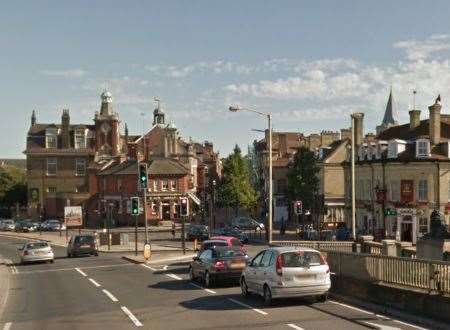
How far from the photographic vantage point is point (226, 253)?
24.1m

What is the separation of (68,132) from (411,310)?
100018 mm

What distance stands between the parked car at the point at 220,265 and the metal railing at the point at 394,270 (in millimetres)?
3585

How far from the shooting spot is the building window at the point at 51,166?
109688mm

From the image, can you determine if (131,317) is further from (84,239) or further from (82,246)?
(84,239)

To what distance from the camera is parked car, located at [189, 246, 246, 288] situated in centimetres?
2347

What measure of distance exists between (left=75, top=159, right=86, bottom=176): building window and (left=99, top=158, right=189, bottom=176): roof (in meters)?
15.1

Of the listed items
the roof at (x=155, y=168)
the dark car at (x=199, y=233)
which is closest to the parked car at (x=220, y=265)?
the dark car at (x=199, y=233)

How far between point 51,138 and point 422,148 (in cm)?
7143

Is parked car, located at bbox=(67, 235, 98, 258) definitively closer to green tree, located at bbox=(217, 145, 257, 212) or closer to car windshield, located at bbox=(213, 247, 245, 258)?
car windshield, located at bbox=(213, 247, 245, 258)

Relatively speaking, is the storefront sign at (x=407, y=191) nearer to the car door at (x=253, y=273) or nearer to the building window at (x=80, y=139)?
the car door at (x=253, y=273)

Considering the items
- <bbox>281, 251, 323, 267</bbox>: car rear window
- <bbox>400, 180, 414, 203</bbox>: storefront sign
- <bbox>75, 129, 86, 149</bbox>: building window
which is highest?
<bbox>75, 129, 86, 149</bbox>: building window

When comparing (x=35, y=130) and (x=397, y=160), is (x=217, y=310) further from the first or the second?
(x=35, y=130)

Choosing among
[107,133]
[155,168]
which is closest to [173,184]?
[155,168]

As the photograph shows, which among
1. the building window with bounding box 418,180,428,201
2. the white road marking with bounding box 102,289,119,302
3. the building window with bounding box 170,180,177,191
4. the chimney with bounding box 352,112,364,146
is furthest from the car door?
the building window with bounding box 170,180,177,191
